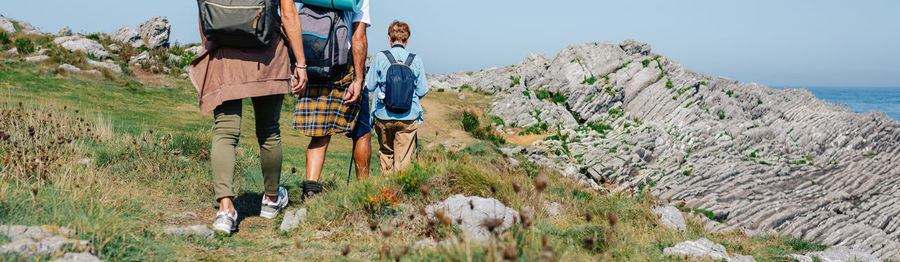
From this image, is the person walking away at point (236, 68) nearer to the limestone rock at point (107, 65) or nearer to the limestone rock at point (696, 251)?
the limestone rock at point (696, 251)

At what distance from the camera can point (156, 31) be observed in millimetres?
27453

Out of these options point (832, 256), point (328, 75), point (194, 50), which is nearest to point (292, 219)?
point (328, 75)

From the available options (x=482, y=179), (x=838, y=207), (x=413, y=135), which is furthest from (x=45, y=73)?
(x=838, y=207)

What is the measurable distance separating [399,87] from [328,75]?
1.00 metres

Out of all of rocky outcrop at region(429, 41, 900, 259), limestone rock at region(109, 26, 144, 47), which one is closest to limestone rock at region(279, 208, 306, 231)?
rocky outcrop at region(429, 41, 900, 259)

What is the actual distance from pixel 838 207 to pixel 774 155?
3503mm

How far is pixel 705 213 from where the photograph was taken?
11.4 m

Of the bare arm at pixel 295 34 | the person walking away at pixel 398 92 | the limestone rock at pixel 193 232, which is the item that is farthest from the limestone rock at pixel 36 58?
the limestone rock at pixel 193 232

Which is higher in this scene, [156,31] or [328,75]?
[328,75]

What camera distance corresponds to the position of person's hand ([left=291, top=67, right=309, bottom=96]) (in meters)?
3.83

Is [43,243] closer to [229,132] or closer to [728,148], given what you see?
[229,132]

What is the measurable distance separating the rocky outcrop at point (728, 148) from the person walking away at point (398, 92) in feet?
22.3

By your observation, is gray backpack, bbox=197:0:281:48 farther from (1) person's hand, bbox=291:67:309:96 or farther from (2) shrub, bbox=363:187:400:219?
(2) shrub, bbox=363:187:400:219

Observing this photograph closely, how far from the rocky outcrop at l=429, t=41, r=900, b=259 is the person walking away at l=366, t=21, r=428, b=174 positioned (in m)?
6.79
